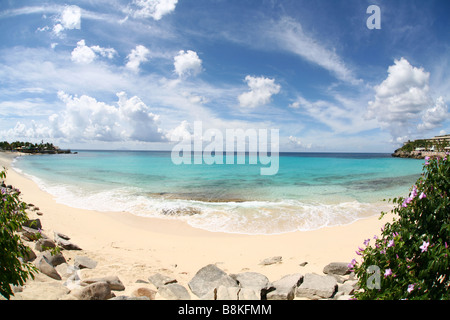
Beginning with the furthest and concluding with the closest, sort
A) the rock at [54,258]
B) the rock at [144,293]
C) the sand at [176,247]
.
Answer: the sand at [176,247]
the rock at [54,258]
the rock at [144,293]

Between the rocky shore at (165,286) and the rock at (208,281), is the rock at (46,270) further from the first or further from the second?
the rock at (208,281)

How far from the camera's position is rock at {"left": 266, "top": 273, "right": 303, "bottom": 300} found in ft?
16.6

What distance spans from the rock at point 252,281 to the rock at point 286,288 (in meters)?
0.22

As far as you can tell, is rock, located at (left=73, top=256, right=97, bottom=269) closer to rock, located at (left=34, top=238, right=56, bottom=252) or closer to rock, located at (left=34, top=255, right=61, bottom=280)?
rock, located at (left=34, top=238, right=56, bottom=252)

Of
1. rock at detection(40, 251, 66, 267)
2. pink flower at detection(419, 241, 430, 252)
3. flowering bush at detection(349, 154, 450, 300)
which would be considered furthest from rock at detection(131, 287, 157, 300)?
pink flower at detection(419, 241, 430, 252)

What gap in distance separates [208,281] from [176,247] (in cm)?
412

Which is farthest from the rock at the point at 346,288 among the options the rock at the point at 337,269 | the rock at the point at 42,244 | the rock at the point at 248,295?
the rock at the point at 42,244

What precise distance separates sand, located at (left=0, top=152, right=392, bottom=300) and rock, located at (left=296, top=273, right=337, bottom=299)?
4.83ft

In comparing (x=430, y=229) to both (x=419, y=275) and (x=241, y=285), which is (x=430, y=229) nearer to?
(x=419, y=275)

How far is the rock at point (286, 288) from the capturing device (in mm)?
5055

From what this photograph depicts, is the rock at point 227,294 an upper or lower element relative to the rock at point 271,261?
upper

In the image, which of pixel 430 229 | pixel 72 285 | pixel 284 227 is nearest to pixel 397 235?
pixel 430 229

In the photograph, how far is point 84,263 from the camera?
661cm
